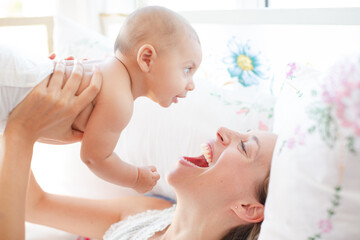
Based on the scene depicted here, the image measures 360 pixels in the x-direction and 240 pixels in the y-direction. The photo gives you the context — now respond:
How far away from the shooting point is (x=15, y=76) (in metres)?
1.08

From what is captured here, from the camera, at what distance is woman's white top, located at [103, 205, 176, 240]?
4.63 feet

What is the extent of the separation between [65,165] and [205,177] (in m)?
0.86

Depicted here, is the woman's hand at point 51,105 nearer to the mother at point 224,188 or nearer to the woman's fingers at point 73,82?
the woman's fingers at point 73,82

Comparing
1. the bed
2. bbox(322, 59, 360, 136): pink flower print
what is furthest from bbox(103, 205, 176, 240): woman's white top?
bbox(322, 59, 360, 136): pink flower print

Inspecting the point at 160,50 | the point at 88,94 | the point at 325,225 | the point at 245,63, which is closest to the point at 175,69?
the point at 160,50

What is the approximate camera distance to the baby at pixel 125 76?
3.59 ft

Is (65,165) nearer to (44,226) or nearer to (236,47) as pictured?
(44,226)

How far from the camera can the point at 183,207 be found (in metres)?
1.24

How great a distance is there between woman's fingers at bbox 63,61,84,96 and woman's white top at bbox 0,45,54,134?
7 cm

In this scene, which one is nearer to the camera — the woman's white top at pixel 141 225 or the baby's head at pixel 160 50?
the baby's head at pixel 160 50

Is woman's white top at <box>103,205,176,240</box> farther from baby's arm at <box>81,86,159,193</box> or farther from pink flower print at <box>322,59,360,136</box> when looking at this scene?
pink flower print at <box>322,59,360,136</box>

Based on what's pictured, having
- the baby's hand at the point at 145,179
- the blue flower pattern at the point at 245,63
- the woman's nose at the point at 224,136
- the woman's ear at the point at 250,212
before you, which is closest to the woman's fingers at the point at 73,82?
the baby's hand at the point at 145,179

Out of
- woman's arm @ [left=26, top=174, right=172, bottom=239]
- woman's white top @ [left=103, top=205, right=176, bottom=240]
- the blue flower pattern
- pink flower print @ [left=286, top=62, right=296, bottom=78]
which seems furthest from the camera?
the blue flower pattern

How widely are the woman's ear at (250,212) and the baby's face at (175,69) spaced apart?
36cm
